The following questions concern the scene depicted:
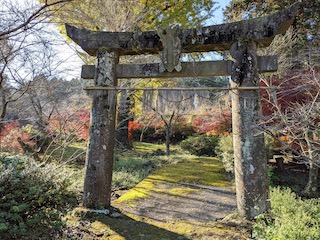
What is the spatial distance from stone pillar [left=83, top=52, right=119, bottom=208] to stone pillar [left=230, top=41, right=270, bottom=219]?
193 cm

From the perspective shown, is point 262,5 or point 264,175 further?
point 262,5

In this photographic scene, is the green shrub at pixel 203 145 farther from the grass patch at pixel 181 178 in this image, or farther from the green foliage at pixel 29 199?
the green foliage at pixel 29 199

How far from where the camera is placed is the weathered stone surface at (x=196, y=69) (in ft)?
11.6

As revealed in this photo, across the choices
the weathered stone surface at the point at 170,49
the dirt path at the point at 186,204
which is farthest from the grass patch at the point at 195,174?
the weathered stone surface at the point at 170,49

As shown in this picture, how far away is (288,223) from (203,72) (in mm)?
2236

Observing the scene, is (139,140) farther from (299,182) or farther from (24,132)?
(299,182)

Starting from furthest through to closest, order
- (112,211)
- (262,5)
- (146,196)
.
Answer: (262,5), (146,196), (112,211)

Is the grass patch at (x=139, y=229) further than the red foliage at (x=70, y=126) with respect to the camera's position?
No

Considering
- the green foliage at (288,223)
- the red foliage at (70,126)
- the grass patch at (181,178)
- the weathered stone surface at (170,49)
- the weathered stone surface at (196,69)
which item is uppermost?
the weathered stone surface at (170,49)

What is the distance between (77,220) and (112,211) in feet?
1.83

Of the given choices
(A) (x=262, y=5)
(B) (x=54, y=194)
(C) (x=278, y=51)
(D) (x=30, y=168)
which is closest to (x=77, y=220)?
(B) (x=54, y=194)

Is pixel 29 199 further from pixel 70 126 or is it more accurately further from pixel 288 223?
pixel 70 126

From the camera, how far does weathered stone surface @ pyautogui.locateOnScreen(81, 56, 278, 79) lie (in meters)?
3.53

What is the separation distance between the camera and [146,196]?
16.3ft
